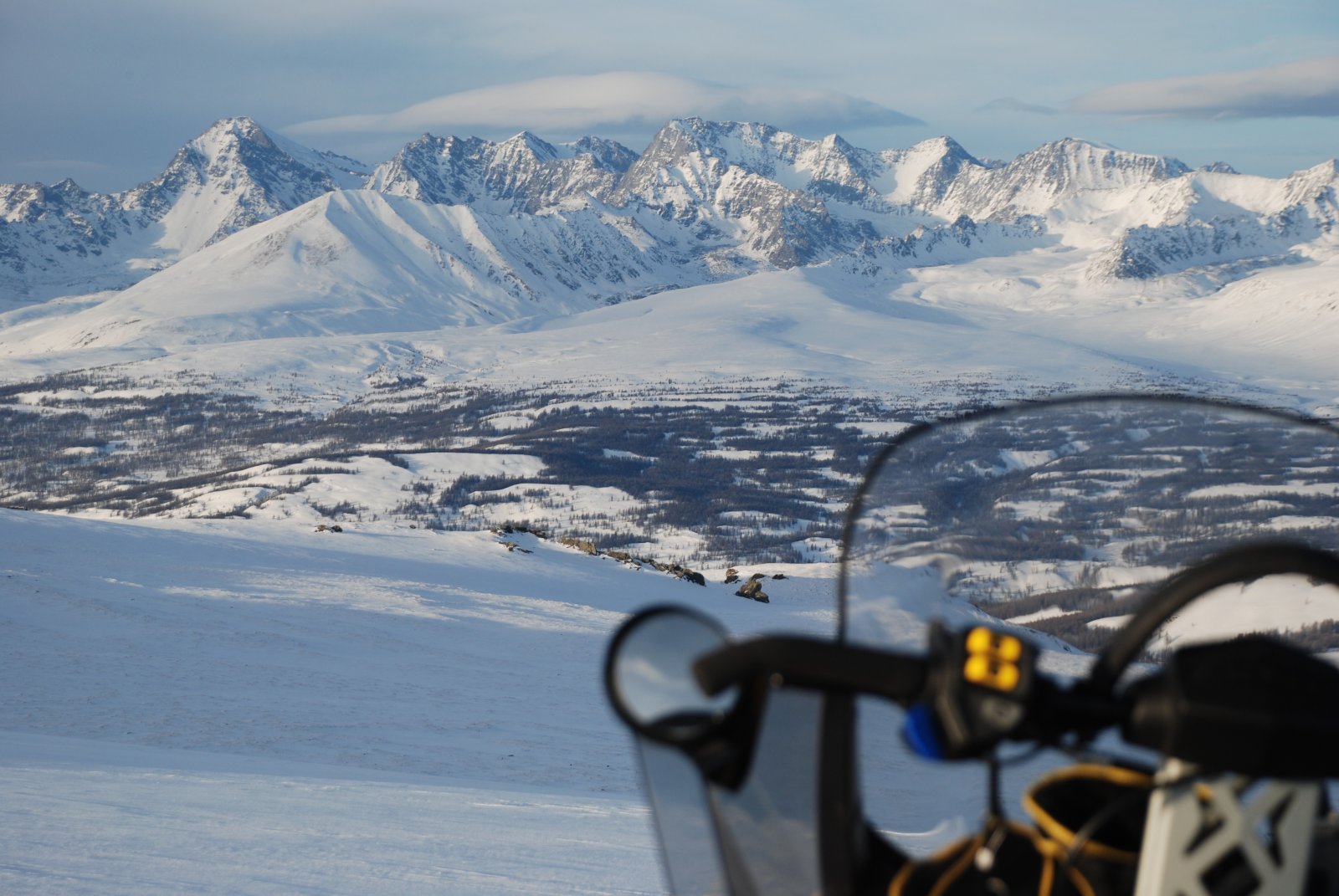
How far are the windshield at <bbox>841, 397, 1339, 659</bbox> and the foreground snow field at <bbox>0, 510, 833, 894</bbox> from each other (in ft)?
12.3

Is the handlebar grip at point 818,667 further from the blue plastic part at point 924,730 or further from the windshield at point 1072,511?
the windshield at point 1072,511

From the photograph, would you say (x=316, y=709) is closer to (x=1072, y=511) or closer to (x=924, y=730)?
(x=1072, y=511)

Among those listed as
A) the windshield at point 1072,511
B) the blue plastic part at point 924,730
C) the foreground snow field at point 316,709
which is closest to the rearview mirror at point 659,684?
the blue plastic part at point 924,730

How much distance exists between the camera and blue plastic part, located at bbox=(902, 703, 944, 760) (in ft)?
3.83

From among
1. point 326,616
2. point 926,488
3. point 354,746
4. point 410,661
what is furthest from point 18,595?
point 926,488

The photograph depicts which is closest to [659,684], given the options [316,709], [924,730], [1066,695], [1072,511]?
[924,730]

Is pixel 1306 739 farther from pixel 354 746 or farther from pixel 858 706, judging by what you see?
pixel 354 746

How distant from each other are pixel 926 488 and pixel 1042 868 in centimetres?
57

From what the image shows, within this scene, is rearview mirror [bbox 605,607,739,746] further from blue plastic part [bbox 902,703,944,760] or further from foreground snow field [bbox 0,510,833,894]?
foreground snow field [bbox 0,510,833,894]

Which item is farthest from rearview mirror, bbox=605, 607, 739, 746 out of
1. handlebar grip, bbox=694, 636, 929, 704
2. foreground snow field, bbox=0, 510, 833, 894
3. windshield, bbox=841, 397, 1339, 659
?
foreground snow field, bbox=0, 510, 833, 894

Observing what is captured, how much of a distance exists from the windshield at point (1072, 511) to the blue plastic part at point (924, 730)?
15.9 inches

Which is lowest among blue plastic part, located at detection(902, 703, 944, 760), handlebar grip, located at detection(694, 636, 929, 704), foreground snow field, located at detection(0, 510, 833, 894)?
foreground snow field, located at detection(0, 510, 833, 894)

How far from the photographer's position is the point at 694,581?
28.8 m

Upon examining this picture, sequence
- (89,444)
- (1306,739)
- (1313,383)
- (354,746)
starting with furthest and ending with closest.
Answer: (1313,383) < (89,444) < (354,746) < (1306,739)
